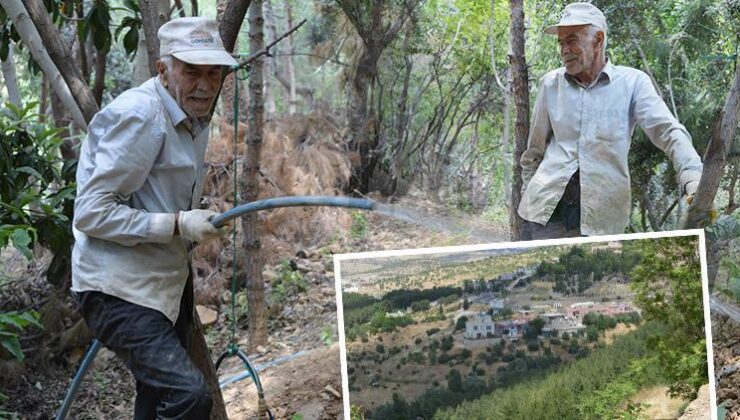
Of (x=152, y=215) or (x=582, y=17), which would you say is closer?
(x=152, y=215)

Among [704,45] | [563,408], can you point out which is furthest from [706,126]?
[563,408]

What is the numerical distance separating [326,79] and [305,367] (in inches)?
92.8

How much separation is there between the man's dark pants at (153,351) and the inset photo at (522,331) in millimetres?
436

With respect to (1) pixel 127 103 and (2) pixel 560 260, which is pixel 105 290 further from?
(2) pixel 560 260

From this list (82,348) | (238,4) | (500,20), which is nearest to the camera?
(238,4)

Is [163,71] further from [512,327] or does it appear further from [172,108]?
[512,327]

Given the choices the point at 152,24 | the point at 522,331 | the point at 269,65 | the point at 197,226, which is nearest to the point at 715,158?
the point at 522,331

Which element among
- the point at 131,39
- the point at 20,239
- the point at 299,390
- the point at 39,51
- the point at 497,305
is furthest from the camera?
the point at 131,39

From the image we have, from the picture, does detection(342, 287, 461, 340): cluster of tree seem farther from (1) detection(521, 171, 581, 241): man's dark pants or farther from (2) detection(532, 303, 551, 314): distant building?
(1) detection(521, 171, 581, 241): man's dark pants

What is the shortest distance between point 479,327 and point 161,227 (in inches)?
37.4

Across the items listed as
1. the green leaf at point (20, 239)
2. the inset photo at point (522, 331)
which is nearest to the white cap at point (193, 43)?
the inset photo at point (522, 331)

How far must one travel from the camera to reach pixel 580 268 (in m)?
2.47

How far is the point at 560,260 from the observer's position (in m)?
2.48

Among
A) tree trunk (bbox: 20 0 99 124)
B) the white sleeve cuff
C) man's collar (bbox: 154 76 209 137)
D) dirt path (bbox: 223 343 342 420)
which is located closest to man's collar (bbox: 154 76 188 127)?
man's collar (bbox: 154 76 209 137)
